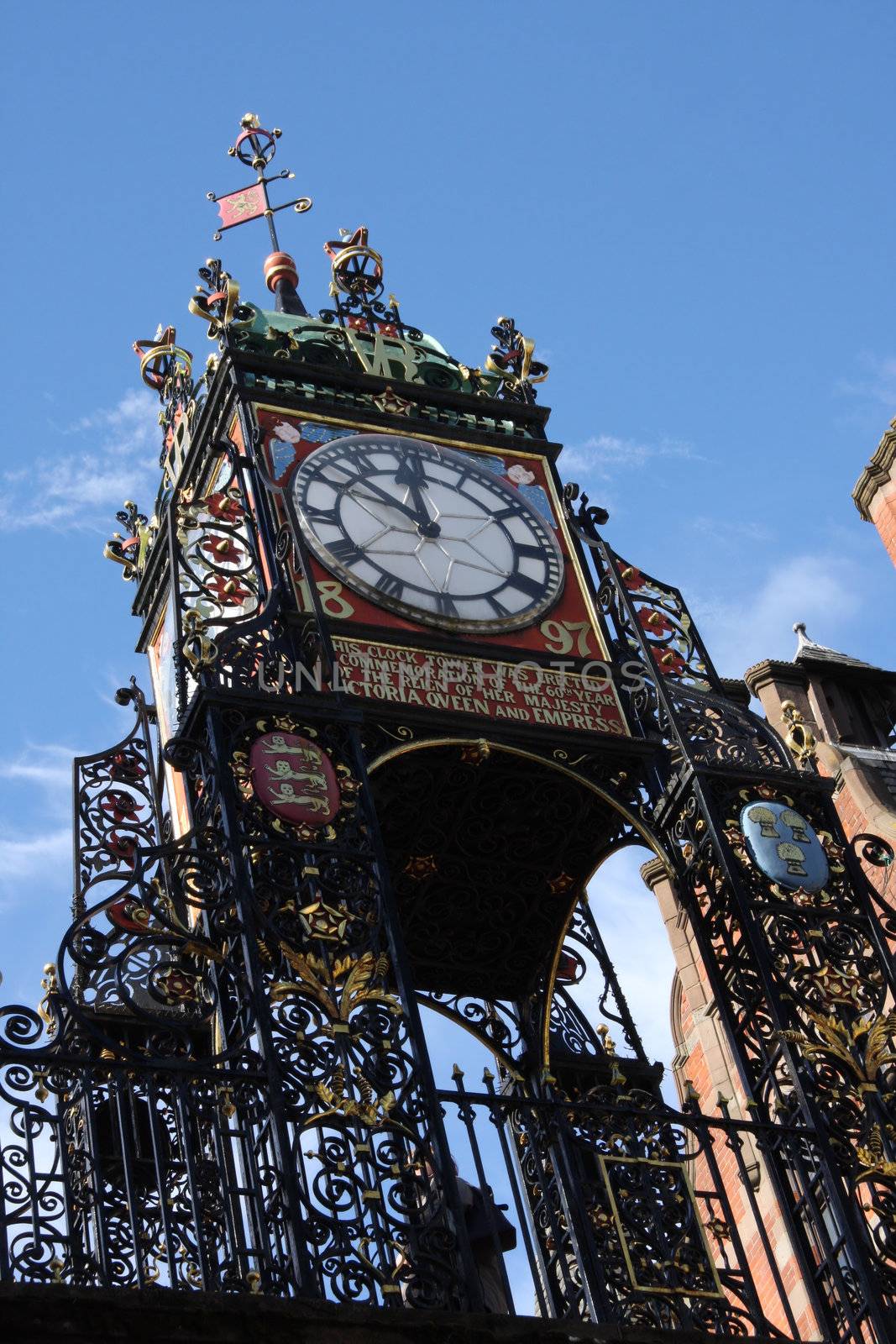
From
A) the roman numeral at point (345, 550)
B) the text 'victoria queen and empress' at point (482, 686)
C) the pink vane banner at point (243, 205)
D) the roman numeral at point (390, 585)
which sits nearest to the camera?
the text 'victoria queen and empress' at point (482, 686)

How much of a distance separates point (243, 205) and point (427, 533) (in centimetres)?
467

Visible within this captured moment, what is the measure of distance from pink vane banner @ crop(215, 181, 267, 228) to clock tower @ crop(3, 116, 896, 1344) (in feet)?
4.84

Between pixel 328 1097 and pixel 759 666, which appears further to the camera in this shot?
pixel 759 666

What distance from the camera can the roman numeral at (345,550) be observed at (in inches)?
592

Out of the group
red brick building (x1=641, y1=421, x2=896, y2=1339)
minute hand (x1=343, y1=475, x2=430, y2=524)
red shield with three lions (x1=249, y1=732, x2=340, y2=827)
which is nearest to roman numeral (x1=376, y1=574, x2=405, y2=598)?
minute hand (x1=343, y1=475, x2=430, y2=524)

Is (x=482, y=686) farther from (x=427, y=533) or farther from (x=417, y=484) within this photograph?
(x=417, y=484)

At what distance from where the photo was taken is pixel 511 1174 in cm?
1298

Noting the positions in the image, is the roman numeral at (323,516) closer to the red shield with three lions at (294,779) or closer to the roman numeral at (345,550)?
the roman numeral at (345,550)

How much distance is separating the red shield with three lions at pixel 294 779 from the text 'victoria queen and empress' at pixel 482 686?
731 mm

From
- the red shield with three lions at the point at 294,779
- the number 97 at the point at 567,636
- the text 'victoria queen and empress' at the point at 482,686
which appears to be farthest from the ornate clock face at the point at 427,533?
the red shield with three lions at the point at 294,779

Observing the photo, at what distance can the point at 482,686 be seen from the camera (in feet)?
47.9

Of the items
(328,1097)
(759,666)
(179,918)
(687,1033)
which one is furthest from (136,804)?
(759,666)

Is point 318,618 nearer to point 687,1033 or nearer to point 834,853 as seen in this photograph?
point 834,853

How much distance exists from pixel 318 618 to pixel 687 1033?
7.08 meters
